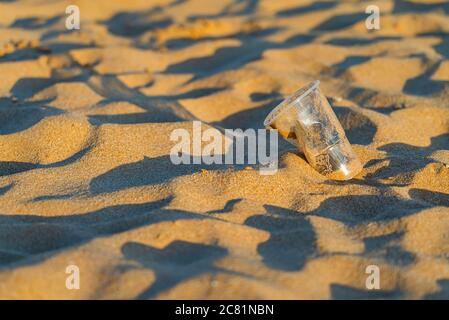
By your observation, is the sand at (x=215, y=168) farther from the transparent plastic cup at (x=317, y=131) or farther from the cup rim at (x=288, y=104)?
the cup rim at (x=288, y=104)

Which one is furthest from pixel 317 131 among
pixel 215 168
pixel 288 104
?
pixel 215 168

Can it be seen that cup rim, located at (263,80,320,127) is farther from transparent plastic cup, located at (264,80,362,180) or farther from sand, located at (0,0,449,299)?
sand, located at (0,0,449,299)

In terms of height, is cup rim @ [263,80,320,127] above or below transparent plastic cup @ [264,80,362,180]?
above

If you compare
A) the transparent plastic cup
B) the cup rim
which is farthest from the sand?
the cup rim

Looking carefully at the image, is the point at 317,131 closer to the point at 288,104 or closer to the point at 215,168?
the point at 288,104
